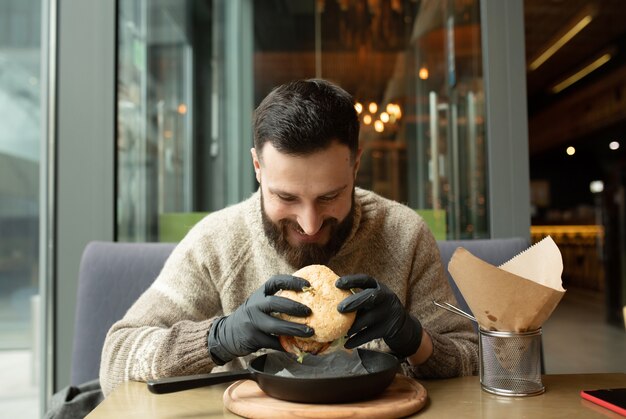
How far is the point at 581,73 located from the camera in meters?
5.34

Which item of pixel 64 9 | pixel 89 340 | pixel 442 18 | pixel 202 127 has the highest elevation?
pixel 442 18

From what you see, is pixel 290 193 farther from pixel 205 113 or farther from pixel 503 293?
pixel 205 113

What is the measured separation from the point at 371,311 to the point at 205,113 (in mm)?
2167

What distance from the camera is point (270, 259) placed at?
1365 millimetres

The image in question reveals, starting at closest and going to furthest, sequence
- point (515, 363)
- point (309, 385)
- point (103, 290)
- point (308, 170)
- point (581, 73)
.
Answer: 1. point (309, 385)
2. point (515, 363)
3. point (308, 170)
4. point (103, 290)
5. point (581, 73)

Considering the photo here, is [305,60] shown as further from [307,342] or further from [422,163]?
[307,342]

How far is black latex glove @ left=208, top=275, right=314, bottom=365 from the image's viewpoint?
2.94ft

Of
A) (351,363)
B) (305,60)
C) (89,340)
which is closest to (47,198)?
(89,340)

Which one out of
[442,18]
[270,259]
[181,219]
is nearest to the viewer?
[270,259]

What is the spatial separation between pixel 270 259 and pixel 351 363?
16.5 inches

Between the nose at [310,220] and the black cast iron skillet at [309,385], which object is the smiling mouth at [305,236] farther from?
the black cast iron skillet at [309,385]

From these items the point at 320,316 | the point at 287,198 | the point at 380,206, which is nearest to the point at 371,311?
the point at 320,316

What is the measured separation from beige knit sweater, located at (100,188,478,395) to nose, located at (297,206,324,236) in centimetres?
20

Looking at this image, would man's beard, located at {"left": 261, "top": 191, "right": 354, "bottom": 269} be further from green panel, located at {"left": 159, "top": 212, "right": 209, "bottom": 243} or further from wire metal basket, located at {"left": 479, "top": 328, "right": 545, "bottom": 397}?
green panel, located at {"left": 159, "top": 212, "right": 209, "bottom": 243}
